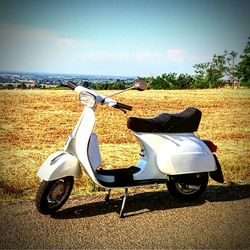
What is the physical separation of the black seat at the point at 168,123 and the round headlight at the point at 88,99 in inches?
20.5

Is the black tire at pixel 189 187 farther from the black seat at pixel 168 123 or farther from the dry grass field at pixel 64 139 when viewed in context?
the dry grass field at pixel 64 139

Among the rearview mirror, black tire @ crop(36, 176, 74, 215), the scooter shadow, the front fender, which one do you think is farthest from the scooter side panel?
black tire @ crop(36, 176, 74, 215)

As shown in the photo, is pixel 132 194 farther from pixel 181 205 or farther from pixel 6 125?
pixel 6 125

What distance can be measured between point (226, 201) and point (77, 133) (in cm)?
203

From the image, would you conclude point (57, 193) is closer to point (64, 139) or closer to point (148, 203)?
point (148, 203)

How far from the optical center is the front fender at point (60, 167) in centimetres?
409

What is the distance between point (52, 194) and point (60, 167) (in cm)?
36

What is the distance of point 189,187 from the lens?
4816 mm

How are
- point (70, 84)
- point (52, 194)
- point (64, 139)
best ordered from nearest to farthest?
point (52, 194), point (70, 84), point (64, 139)

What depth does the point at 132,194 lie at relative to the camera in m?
5.12

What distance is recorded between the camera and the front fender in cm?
409

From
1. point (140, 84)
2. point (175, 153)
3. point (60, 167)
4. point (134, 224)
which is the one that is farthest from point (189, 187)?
point (60, 167)

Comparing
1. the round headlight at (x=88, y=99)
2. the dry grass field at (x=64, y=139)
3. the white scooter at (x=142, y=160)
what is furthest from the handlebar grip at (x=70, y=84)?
the dry grass field at (x=64, y=139)

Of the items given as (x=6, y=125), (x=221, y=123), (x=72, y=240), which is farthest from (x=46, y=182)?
(x=221, y=123)
